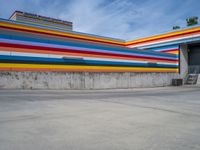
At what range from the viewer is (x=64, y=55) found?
1503 centimetres

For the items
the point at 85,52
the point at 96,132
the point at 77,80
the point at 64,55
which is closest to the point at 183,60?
the point at 85,52

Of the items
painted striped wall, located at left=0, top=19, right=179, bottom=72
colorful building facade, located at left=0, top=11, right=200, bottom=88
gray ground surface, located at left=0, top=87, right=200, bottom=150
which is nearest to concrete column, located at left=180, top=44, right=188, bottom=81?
colorful building facade, located at left=0, top=11, right=200, bottom=88

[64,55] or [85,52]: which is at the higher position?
[85,52]

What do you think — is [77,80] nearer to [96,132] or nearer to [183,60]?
[96,132]

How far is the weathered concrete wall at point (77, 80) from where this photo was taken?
39.4 feet

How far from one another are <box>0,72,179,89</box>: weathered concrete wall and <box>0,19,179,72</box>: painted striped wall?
65cm

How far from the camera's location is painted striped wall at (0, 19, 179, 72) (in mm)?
12547

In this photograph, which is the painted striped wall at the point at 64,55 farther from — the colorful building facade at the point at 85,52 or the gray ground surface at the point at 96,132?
the gray ground surface at the point at 96,132

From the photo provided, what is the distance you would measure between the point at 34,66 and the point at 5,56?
1.95 m

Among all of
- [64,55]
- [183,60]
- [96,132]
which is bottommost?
[96,132]

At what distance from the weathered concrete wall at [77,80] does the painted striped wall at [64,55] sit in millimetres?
650

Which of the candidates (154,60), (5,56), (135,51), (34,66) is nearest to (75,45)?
(34,66)

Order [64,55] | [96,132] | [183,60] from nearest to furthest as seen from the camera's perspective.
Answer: [96,132], [64,55], [183,60]

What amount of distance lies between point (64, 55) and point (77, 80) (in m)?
2.23
